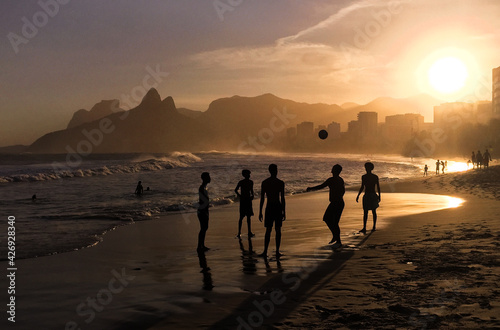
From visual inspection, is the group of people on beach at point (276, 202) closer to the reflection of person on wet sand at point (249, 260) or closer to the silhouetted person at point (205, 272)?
the reflection of person on wet sand at point (249, 260)

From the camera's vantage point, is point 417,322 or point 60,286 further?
point 60,286

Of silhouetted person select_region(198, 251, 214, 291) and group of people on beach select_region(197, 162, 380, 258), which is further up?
group of people on beach select_region(197, 162, 380, 258)

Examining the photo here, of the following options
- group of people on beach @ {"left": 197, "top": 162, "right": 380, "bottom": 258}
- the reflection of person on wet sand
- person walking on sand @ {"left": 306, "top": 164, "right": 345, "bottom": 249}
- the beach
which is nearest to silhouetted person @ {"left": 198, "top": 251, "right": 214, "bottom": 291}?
the beach

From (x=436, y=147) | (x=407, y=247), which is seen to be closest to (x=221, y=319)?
(x=407, y=247)

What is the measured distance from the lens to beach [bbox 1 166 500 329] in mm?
6078

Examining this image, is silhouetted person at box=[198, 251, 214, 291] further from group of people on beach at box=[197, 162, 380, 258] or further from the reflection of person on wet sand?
the reflection of person on wet sand

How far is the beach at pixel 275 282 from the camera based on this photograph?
6.08 metres

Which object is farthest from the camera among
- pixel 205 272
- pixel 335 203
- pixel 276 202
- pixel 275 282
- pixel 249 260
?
pixel 335 203

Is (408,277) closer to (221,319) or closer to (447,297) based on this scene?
(447,297)

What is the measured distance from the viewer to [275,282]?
8.01 meters

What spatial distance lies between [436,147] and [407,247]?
159 metres

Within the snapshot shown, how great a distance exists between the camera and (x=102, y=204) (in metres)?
24.5

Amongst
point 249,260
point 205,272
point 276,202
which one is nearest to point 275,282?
point 205,272

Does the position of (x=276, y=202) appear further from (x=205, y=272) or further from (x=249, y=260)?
(x=205, y=272)
